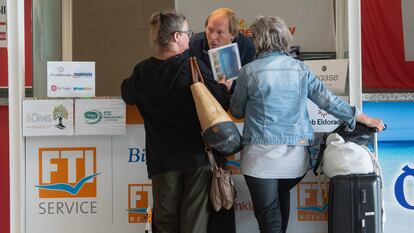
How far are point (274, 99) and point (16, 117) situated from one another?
1.39m

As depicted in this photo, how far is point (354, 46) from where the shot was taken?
9.98 feet

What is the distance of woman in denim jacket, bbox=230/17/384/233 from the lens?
101 inches

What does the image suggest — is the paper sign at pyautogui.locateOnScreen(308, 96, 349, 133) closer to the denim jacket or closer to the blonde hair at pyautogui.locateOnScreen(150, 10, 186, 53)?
the denim jacket

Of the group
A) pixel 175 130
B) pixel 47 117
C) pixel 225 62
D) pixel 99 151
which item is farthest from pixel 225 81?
pixel 47 117

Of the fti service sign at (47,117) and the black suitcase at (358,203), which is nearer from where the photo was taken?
the black suitcase at (358,203)

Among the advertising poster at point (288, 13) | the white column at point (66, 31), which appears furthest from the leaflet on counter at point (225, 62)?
the advertising poster at point (288, 13)

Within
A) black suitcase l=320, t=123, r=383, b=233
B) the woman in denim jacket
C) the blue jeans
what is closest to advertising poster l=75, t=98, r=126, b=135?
the woman in denim jacket

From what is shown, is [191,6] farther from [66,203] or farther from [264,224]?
[264,224]

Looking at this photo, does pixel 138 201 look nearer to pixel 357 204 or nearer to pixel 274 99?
pixel 274 99

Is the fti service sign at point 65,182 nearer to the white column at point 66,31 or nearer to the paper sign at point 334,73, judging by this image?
the paper sign at point 334,73

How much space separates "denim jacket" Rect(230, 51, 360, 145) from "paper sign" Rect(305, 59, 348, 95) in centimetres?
41

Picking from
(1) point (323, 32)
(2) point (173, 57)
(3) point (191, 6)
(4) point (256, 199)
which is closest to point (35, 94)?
(2) point (173, 57)

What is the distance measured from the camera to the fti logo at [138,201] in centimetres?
309

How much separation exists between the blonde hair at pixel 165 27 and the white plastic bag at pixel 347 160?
2.95 feet
